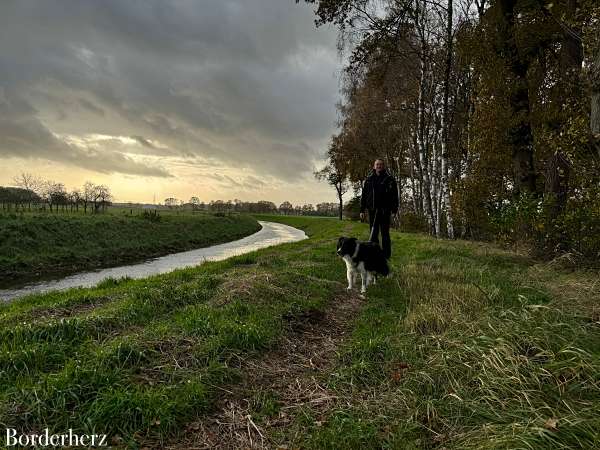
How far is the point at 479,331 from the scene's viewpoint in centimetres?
462

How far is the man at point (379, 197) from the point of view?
10.1 meters

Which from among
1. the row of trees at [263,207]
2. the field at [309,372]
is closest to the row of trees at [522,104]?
the field at [309,372]

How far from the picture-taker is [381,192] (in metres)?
10.1

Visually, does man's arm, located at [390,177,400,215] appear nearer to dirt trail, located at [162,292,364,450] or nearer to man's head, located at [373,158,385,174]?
man's head, located at [373,158,385,174]

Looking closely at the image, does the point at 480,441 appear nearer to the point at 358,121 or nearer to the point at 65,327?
the point at 65,327

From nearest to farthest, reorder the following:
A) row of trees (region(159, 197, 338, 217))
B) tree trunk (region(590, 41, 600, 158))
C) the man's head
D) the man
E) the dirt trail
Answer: the dirt trail, tree trunk (region(590, 41, 600, 158)), the man's head, the man, row of trees (region(159, 197, 338, 217))

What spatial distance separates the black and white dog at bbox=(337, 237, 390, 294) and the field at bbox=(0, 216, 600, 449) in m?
1.76

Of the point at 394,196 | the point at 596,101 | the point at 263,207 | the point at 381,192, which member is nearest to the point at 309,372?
the point at 596,101

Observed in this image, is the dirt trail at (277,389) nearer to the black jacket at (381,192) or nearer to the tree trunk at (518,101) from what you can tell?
the black jacket at (381,192)

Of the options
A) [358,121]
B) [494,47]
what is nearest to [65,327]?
[494,47]

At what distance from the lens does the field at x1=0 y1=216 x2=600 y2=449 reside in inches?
124

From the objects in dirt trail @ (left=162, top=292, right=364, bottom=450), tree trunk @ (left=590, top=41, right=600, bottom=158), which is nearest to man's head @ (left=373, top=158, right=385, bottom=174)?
tree trunk @ (left=590, top=41, right=600, bottom=158)

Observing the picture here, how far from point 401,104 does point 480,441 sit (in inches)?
894

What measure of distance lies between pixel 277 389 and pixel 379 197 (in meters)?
7.12
